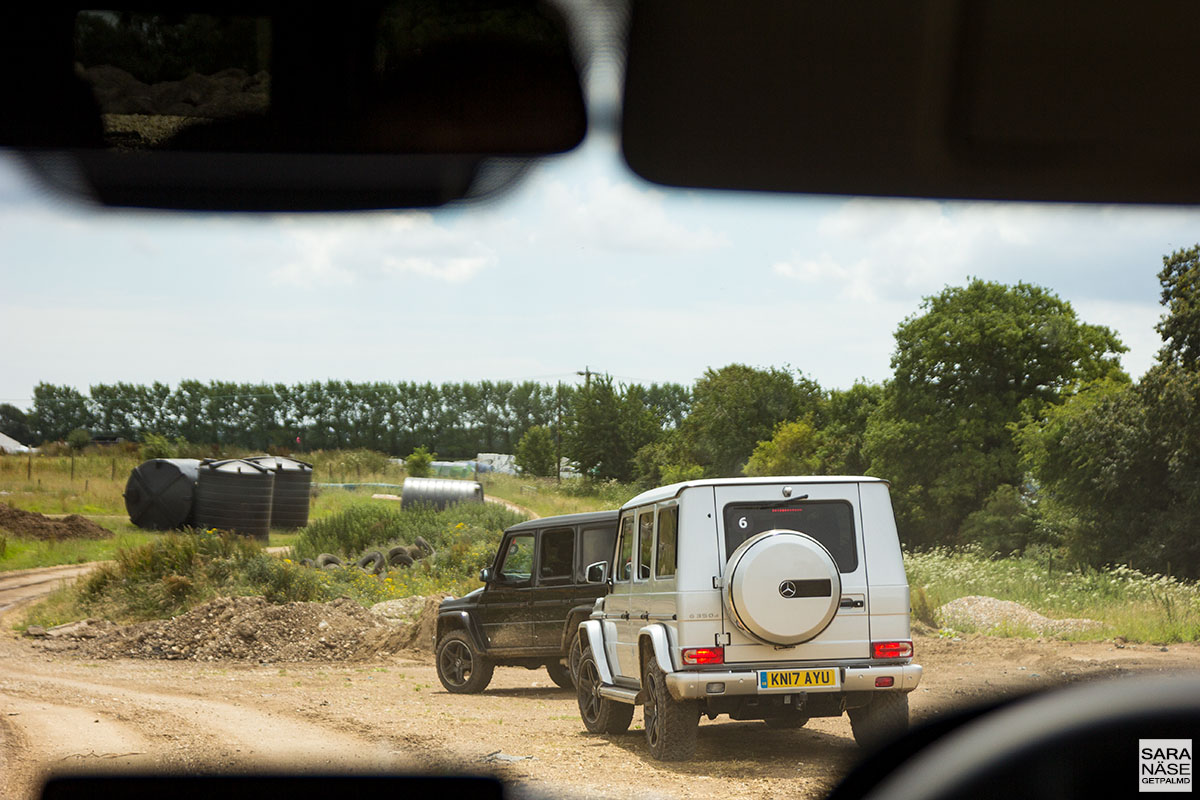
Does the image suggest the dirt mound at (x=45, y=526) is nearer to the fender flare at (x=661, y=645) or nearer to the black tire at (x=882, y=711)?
the fender flare at (x=661, y=645)

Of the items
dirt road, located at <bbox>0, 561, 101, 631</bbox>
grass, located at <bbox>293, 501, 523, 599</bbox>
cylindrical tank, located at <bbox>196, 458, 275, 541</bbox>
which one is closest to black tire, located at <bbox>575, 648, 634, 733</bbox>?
grass, located at <bbox>293, 501, 523, 599</bbox>

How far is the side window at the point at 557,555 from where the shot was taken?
35.6 ft

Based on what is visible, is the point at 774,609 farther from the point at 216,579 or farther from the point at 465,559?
the point at 216,579

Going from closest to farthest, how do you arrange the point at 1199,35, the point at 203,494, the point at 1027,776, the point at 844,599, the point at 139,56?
the point at 1027,776
the point at 139,56
the point at 1199,35
the point at 844,599
the point at 203,494

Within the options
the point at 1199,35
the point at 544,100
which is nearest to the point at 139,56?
the point at 544,100

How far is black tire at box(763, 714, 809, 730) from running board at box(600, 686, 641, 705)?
3.05 feet

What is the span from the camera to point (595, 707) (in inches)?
346

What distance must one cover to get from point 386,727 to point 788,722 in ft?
11.1

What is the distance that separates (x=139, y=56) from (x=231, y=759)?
21.4 feet

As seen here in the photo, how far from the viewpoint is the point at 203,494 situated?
20797 millimetres

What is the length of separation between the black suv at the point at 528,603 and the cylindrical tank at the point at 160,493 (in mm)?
10136

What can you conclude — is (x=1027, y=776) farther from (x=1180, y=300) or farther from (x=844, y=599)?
(x=1180, y=300)

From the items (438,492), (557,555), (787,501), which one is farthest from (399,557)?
(787,501)

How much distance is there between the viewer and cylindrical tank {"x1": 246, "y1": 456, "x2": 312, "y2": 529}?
21625 millimetres
